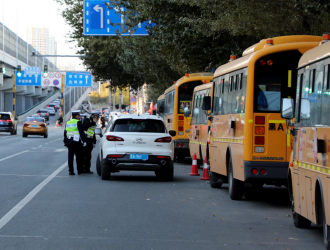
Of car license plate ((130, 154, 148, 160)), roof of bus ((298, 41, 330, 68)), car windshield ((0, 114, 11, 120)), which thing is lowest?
car license plate ((130, 154, 148, 160))

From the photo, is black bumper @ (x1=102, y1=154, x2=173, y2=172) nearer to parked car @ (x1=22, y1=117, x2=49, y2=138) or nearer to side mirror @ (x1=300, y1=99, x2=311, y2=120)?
side mirror @ (x1=300, y1=99, x2=311, y2=120)

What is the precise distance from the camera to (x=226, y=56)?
2645 cm

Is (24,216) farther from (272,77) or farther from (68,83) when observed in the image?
(68,83)

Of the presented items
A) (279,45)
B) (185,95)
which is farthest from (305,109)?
(185,95)

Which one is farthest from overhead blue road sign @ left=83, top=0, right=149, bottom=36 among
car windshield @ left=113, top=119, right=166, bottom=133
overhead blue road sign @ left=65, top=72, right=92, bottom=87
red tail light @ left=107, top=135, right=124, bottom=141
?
overhead blue road sign @ left=65, top=72, right=92, bottom=87

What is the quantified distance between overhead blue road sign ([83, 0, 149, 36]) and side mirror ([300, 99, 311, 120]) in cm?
2251

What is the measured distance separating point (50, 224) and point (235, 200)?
4679 millimetres

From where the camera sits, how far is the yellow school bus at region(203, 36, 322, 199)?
1148 cm

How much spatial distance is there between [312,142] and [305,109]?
0.71 meters

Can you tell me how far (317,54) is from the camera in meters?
8.16

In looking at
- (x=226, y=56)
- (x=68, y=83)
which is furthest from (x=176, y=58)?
(x=68, y=83)

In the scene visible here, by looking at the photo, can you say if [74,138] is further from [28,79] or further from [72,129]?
[28,79]

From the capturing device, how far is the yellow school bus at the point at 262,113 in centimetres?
1148

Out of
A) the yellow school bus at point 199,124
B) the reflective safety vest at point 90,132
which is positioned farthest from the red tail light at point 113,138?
the yellow school bus at point 199,124
